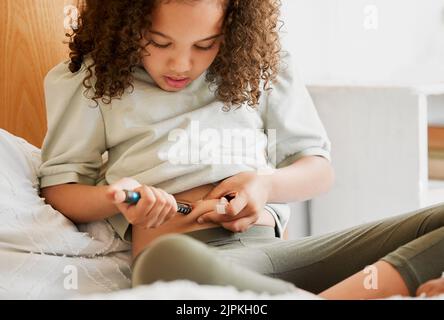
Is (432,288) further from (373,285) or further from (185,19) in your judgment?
(185,19)

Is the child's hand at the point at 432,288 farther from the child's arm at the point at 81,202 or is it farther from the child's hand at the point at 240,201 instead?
the child's arm at the point at 81,202

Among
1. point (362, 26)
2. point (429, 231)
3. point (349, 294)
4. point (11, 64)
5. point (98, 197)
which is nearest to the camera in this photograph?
point (349, 294)

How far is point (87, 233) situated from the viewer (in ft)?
3.71

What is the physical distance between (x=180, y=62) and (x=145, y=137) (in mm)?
137

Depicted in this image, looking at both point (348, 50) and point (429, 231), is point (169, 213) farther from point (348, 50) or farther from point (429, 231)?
point (348, 50)

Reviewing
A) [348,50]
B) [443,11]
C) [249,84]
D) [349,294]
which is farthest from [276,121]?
[443,11]

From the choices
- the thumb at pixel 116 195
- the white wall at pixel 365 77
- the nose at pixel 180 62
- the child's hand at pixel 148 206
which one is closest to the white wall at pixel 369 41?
the white wall at pixel 365 77

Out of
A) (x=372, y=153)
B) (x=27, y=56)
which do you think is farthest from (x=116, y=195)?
(x=372, y=153)

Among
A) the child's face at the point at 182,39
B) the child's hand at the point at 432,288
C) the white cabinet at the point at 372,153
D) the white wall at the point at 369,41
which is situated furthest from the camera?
the white wall at the point at 369,41

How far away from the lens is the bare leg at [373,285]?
33.5 inches

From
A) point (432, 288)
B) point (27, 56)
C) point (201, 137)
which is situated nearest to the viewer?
point (432, 288)

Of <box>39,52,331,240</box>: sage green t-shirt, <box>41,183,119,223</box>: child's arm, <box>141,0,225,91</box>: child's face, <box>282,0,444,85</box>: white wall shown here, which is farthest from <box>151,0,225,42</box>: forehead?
<box>282,0,444,85</box>: white wall

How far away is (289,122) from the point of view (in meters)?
1.21

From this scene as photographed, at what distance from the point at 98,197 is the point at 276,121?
303 mm
